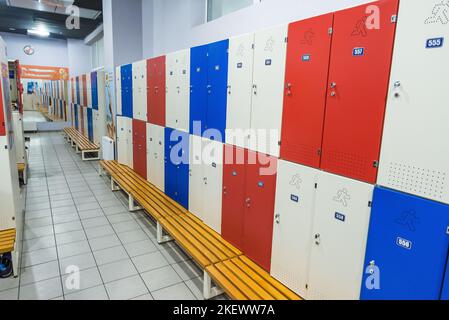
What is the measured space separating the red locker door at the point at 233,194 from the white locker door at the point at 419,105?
1417 millimetres

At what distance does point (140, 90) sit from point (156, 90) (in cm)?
75

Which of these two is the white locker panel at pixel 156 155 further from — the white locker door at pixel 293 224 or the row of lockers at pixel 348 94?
the white locker door at pixel 293 224

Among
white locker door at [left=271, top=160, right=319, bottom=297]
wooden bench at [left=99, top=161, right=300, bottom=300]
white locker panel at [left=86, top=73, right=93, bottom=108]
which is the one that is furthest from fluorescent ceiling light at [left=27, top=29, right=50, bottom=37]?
white locker door at [left=271, top=160, right=319, bottom=297]

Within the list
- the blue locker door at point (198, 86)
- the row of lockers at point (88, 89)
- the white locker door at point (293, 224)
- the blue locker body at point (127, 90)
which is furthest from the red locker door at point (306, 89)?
the row of lockers at point (88, 89)

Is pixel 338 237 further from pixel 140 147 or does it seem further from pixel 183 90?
pixel 140 147

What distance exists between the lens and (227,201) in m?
3.20

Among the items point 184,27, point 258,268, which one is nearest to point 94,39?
point 184,27

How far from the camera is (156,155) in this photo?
4.80 m

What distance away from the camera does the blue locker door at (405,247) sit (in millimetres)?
1534

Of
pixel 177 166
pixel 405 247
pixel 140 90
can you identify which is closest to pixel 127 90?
pixel 140 90

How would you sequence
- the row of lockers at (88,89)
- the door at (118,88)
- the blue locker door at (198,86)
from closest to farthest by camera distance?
the blue locker door at (198,86)
the door at (118,88)
the row of lockers at (88,89)

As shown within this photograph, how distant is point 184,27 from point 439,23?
447 cm
